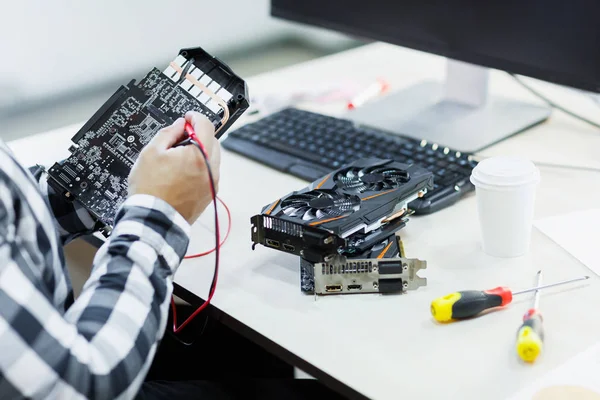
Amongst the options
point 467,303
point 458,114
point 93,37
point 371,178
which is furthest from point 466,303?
point 93,37

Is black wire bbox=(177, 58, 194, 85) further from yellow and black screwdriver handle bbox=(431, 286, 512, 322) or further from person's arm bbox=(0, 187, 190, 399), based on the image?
yellow and black screwdriver handle bbox=(431, 286, 512, 322)

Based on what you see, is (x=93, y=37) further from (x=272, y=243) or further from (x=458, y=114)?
(x=272, y=243)

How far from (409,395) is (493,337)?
124 mm

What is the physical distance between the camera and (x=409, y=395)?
647mm

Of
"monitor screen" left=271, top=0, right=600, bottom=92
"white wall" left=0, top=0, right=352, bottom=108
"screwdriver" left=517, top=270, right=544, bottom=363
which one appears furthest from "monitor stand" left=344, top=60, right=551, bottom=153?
"white wall" left=0, top=0, right=352, bottom=108

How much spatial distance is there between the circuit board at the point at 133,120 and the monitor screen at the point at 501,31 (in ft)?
1.34

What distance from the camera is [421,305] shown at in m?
0.78

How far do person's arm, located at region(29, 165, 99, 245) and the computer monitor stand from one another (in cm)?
53

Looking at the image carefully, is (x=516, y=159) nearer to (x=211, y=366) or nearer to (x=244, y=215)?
(x=244, y=215)

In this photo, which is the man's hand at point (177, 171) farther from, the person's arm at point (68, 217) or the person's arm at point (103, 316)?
the person's arm at point (68, 217)

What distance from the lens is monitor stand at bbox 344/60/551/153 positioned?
3.86 ft

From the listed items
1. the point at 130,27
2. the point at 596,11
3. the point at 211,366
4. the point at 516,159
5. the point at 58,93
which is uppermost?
the point at 596,11

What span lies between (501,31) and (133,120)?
0.54 meters

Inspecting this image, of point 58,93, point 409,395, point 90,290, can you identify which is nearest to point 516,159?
point 409,395
